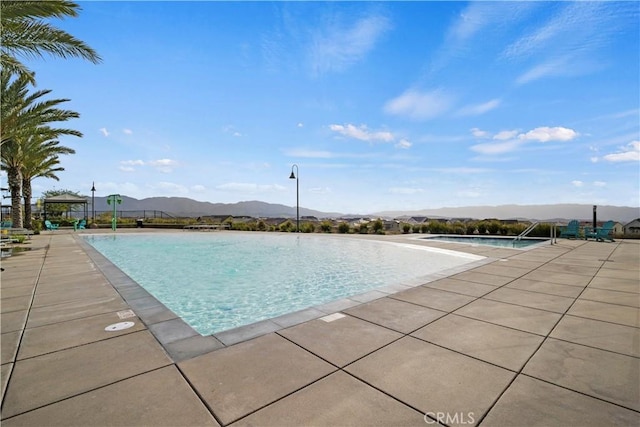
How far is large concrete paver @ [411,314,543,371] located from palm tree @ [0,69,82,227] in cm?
1281

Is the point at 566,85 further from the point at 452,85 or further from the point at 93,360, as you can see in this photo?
the point at 93,360

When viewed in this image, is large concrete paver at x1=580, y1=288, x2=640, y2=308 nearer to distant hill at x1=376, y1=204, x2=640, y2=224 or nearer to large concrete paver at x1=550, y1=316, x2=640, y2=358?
large concrete paver at x1=550, y1=316, x2=640, y2=358

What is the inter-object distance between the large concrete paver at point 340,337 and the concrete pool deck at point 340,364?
2 centimetres

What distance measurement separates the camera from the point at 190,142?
653 inches

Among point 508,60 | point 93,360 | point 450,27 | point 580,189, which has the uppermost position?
point 450,27

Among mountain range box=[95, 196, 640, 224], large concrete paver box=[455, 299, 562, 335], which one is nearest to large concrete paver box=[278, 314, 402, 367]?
large concrete paver box=[455, 299, 562, 335]

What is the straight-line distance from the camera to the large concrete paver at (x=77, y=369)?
71.7 inches

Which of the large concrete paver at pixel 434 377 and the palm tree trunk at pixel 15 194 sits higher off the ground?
the palm tree trunk at pixel 15 194

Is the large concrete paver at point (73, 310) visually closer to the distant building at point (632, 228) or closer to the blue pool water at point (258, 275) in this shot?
the blue pool water at point (258, 275)

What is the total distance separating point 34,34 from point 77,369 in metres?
9.48

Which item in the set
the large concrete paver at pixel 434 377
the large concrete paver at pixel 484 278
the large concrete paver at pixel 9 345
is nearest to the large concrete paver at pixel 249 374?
the large concrete paver at pixel 434 377

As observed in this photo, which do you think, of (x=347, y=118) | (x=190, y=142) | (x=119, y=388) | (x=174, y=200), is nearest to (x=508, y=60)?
(x=347, y=118)

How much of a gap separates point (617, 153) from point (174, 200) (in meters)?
103

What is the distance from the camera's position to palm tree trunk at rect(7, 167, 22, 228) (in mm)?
14188
